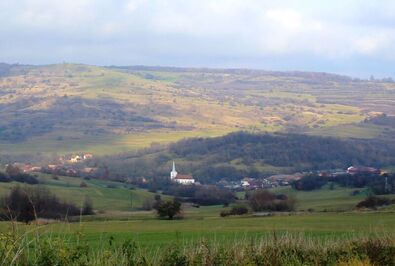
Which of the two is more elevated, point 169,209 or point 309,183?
point 169,209

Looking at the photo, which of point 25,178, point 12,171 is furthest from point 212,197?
point 12,171

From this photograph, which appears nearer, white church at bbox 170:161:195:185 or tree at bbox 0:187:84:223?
tree at bbox 0:187:84:223

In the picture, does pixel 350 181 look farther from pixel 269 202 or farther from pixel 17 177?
pixel 17 177

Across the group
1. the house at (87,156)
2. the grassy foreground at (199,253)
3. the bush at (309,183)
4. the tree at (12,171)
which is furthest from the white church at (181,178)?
the grassy foreground at (199,253)

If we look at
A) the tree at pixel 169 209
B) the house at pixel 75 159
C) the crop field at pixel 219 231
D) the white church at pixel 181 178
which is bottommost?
the house at pixel 75 159

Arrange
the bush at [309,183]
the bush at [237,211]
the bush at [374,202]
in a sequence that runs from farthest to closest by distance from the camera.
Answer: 1. the bush at [309,183]
2. the bush at [237,211]
3. the bush at [374,202]

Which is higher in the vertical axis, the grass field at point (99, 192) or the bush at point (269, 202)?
the bush at point (269, 202)

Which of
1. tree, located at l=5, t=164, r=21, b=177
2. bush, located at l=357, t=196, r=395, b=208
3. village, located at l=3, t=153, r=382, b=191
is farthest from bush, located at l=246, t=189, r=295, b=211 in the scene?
tree, located at l=5, t=164, r=21, b=177

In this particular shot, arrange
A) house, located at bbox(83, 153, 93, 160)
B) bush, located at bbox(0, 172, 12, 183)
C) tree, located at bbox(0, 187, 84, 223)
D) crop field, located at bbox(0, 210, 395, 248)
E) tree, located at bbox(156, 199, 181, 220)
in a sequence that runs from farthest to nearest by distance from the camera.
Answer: house, located at bbox(83, 153, 93, 160), bush, located at bbox(0, 172, 12, 183), tree, located at bbox(156, 199, 181, 220), crop field, located at bbox(0, 210, 395, 248), tree, located at bbox(0, 187, 84, 223)

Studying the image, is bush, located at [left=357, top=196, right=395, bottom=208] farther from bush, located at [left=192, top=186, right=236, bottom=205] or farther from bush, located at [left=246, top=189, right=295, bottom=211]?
bush, located at [left=192, top=186, right=236, bottom=205]

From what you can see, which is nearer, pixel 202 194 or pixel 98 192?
pixel 98 192

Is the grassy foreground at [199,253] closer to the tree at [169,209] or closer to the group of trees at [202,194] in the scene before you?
the tree at [169,209]

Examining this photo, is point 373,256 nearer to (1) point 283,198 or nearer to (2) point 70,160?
(1) point 283,198

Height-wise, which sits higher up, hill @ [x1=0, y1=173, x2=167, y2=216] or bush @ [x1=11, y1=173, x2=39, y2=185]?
bush @ [x1=11, y1=173, x2=39, y2=185]
